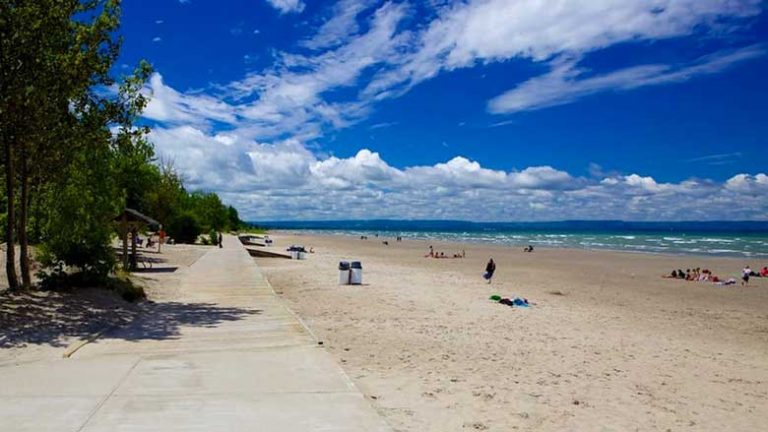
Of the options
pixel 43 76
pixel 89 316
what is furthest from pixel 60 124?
pixel 89 316

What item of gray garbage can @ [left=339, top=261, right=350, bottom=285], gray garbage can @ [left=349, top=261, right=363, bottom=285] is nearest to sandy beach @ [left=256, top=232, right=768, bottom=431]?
gray garbage can @ [left=349, top=261, right=363, bottom=285]

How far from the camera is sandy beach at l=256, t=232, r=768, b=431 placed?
6977mm

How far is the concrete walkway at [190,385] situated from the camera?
208 inches

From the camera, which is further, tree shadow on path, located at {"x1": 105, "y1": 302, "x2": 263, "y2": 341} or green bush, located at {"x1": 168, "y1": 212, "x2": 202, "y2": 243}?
green bush, located at {"x1": 168, "y1": 212, "x2": 202, "y2": 243}

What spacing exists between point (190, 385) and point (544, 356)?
20.5 ft

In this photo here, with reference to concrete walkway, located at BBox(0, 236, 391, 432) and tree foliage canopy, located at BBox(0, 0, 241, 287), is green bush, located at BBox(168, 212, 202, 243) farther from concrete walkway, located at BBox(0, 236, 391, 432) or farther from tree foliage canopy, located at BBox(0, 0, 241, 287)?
concrete walkway, located at BBox(0, 236, 391, 432)

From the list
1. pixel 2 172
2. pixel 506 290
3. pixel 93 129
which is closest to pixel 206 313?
→ pixel 93 129

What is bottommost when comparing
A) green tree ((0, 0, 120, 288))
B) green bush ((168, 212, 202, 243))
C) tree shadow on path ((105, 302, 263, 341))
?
tree shadow on path ((105, 302, 263, 341))

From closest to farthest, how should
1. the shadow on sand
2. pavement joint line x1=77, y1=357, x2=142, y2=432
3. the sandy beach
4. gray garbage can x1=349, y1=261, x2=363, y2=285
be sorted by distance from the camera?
pavement joint line x1=77, y1=357, x2=142, y2=432 < the sandy beach < the shadow on sand < gray garbage can x1=349, y1=261, x2=363, y2=285

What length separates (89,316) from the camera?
38.3 ft

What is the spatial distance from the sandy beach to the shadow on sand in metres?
2.46

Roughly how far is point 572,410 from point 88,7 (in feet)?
43.2

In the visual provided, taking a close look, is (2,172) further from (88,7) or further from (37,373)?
(37,373)

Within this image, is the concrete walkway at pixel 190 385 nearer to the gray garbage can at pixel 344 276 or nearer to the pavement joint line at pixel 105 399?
the pavement joint line at pixel 105 399
